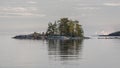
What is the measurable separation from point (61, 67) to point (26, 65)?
16.6 ft

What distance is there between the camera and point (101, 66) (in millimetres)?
53531

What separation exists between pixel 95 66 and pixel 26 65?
8.51 meters

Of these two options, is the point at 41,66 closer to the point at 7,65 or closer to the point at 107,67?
the point at 7,65

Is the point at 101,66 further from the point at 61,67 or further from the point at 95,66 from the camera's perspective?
the point at 61,67

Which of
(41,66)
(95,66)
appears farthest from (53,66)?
(95,66)

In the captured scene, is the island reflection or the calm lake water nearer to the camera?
the calm lake water

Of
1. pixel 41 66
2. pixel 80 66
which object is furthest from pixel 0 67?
pixel 80 66

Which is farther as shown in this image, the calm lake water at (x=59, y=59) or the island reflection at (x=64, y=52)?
the island reflection at (x=64, y=52)

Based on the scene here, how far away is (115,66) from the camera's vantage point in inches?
2110

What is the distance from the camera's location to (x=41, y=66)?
53.1 meters

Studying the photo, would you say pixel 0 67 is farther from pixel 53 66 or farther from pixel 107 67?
pixel 107 67

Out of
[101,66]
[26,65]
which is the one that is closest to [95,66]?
[101,66]

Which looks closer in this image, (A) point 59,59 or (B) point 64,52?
(A) point 59,59

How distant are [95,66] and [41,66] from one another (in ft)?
21.8
